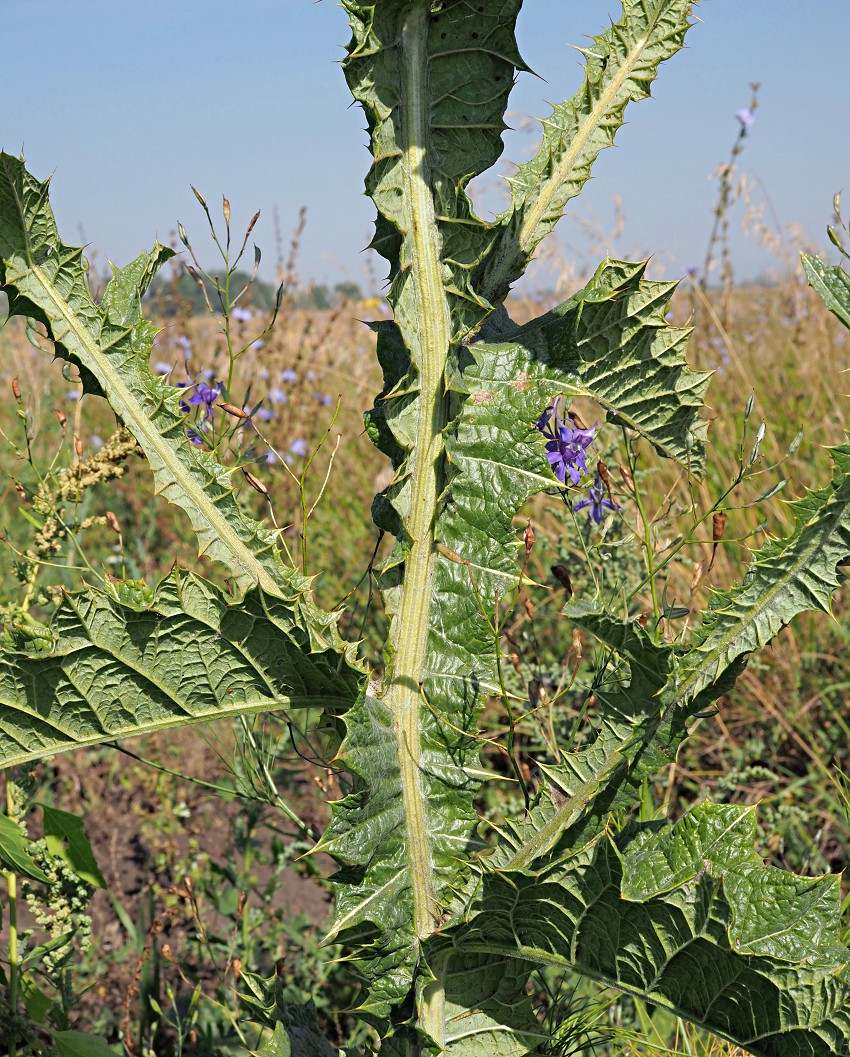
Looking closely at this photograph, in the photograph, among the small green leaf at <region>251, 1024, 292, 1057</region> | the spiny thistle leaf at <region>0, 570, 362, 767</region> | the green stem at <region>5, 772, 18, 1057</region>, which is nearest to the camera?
the spiny thistle leaf at <region>0, 570, 362, 767</region>

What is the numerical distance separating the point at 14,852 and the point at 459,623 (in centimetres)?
66

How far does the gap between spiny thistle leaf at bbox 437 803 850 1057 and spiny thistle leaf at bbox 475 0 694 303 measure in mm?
637

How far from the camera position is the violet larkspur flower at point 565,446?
151 centimetres

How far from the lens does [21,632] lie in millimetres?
961

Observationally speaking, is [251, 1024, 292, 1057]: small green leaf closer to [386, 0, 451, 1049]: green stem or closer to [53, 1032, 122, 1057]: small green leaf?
[386, 0, 451, 1049]: green stem

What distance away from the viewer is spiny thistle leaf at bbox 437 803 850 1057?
0.84 m

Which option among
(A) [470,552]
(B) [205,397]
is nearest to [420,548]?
(A) [470,552]

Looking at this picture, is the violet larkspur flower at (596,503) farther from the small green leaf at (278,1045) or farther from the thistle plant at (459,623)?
the small green leaf at (278,1045)

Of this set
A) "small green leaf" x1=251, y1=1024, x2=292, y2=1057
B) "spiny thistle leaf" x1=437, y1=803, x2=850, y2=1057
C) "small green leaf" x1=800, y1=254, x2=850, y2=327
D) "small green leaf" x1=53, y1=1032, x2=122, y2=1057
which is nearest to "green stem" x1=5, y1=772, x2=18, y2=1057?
"small green leaf" x1=53, y1=1032, x2=122, y2=1057

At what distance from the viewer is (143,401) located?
1.05 m

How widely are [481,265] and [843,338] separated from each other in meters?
5.45

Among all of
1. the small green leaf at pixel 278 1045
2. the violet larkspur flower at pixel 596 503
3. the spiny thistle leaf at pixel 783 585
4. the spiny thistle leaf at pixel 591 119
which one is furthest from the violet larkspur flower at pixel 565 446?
the small green leaf at pixel 278 1045

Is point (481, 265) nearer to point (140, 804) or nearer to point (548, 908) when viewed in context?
point (548, 908)

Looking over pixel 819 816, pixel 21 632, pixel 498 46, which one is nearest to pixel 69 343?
pixel 21 632
